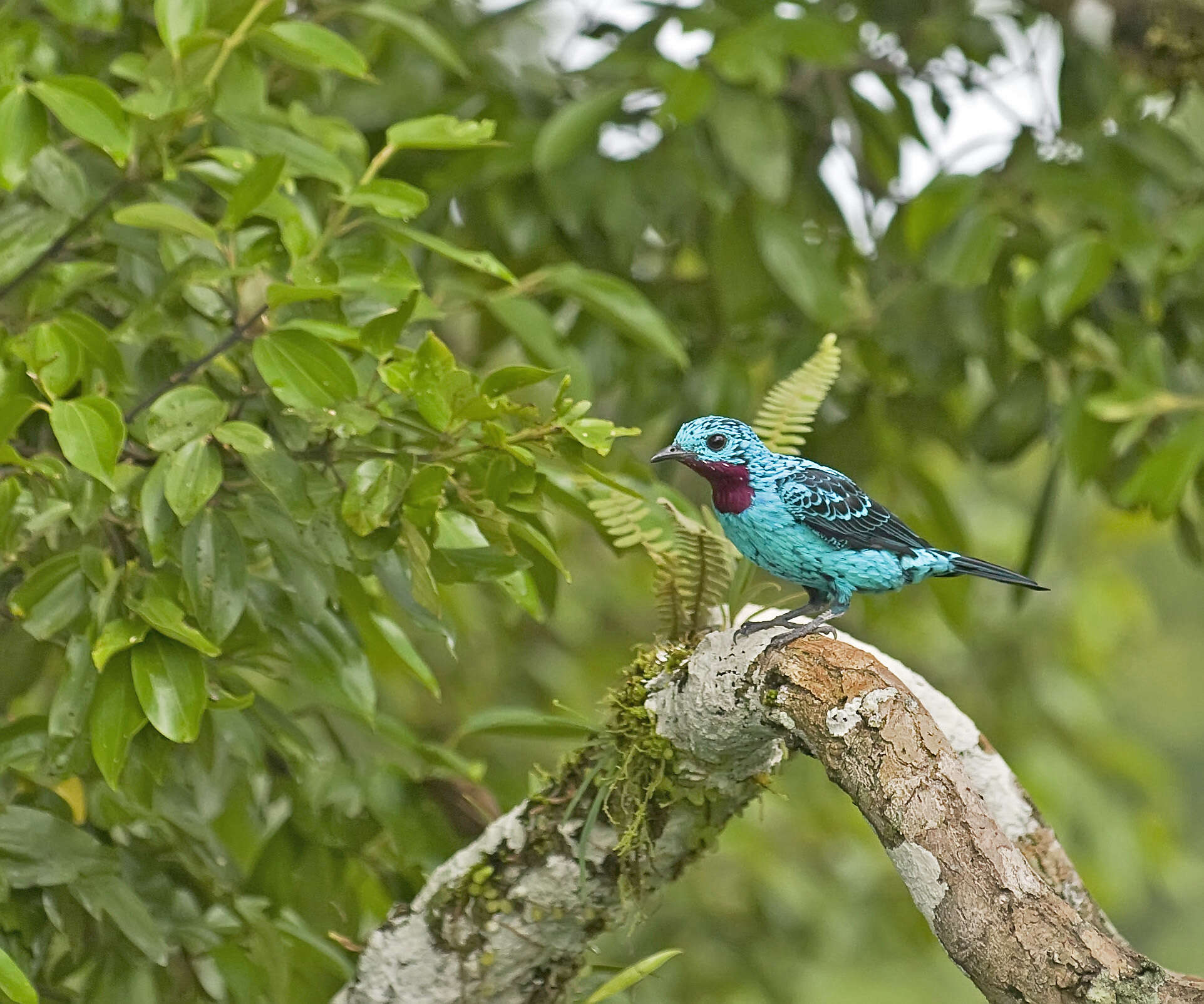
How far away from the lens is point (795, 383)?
1.68 m

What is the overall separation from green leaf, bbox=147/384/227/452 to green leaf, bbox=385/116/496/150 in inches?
16.3

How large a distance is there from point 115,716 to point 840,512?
79cm

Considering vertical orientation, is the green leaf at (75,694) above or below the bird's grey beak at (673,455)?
below

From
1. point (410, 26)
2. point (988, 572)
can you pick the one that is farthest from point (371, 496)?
point (410, 26)

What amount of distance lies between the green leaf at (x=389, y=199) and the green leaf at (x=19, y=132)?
1.11 ft

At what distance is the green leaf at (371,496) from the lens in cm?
141

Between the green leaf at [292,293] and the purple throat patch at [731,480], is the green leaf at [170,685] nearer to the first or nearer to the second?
the green leaf at [292,293]

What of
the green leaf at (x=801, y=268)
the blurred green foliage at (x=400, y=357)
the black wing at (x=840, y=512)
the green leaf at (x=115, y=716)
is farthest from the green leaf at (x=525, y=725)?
the green leaf at (x=801, y=268)

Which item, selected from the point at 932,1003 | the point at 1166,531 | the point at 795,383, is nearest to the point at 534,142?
the point at 795,383

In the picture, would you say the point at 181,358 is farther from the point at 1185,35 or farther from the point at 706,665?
the point at 1185,35

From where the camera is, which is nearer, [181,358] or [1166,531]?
[181,358]

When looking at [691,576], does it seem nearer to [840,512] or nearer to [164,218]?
[840,512]

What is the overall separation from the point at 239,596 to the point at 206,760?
341 mm

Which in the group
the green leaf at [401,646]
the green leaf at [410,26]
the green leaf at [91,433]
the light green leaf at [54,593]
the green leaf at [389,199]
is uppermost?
the green leaf at [389,199]
